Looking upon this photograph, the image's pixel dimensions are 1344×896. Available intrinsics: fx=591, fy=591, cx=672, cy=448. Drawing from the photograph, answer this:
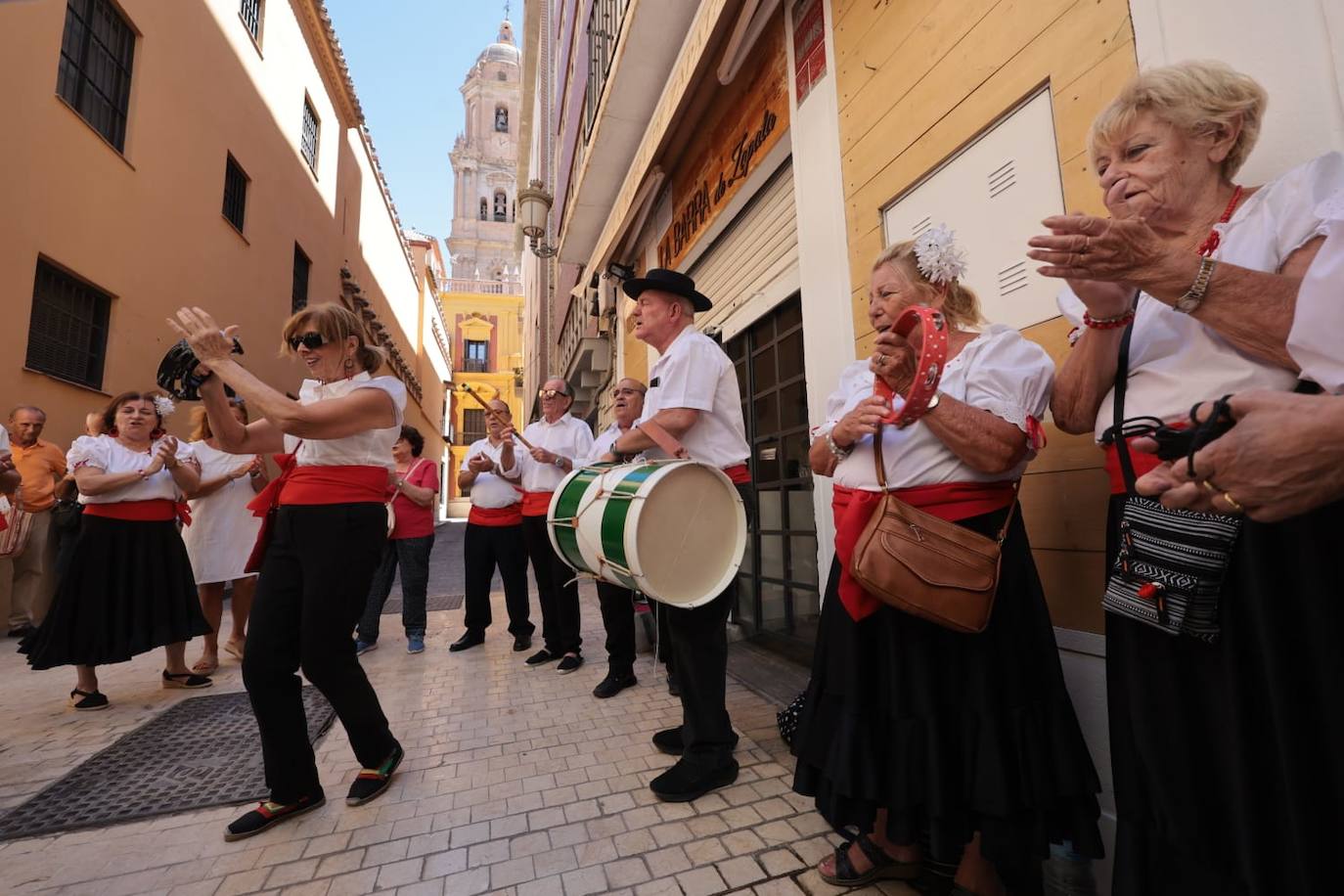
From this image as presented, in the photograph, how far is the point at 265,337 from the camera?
9711 millimetres

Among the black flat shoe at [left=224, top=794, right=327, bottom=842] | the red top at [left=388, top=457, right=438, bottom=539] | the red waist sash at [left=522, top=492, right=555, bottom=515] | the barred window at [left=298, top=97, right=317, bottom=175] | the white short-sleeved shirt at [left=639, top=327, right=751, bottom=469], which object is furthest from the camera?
the barred window at [left=298, top=97, right=317, bottom=175]

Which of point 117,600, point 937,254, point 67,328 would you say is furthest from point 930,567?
point 67,328

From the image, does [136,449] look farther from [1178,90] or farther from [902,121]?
[1178,90]

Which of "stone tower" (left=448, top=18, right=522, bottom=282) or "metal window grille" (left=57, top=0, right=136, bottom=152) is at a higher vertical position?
"stone tower" (left=448, top=18, right=522, bottom=282)

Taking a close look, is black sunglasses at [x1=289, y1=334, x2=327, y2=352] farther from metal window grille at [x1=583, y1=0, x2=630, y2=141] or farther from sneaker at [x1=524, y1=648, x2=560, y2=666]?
metal window grille at [x1=583, y1=0, x2=630, y2=141]

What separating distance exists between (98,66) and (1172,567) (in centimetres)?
954

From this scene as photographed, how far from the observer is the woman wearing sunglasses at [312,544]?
199 cm

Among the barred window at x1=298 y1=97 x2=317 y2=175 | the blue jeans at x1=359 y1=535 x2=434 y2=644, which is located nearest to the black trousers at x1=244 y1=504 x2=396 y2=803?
the blue jeans at x1=359 y1=535 x2=434 y2=644

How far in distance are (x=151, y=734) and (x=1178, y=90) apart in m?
4.40

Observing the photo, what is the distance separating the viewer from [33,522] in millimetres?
5125

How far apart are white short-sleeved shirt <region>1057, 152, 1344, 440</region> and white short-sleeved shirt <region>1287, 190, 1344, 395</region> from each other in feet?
0.39

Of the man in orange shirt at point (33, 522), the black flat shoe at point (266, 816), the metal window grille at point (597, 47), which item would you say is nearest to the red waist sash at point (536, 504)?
the black flat shoe at point (266, 816)

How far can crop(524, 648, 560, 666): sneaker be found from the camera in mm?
3938

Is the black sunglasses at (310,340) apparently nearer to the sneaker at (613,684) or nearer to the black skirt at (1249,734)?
the sneaker at (613,684)
